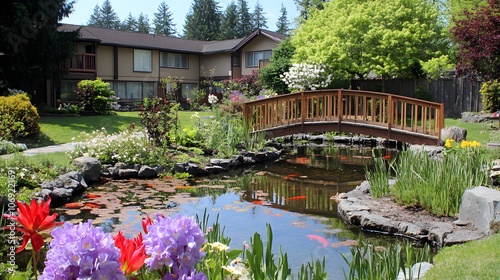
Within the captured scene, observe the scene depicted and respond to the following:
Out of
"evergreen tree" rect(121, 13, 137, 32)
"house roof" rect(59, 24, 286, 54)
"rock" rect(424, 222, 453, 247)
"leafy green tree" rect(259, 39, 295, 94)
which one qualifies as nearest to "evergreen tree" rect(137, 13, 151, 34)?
"evergreen tree" rect(121, 13, 137, 32)

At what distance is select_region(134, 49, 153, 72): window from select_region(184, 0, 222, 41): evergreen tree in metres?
33.3

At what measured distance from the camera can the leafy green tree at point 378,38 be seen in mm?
22250

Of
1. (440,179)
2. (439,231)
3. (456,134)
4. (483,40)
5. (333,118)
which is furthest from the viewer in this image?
(333,118)

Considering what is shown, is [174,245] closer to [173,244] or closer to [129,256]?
[173,244]

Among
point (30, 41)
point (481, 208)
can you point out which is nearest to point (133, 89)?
point (30, 41)

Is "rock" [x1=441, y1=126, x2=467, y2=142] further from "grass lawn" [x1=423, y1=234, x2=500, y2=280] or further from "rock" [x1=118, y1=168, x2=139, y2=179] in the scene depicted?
"rock" [x1=118, y1=168, x2=139, y2=179]

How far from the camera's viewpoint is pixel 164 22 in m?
75.1

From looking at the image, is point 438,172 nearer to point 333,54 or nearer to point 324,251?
point 324,251

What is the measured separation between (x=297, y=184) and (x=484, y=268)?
21.8 feet

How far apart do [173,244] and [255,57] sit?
34233 millimetres

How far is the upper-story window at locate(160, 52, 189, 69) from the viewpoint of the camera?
116ft

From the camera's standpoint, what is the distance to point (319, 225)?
740 cm

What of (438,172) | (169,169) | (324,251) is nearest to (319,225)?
(324,251)

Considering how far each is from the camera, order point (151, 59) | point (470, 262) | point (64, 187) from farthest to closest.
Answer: point (151, 59), point (64, 187), point (470, 262)
